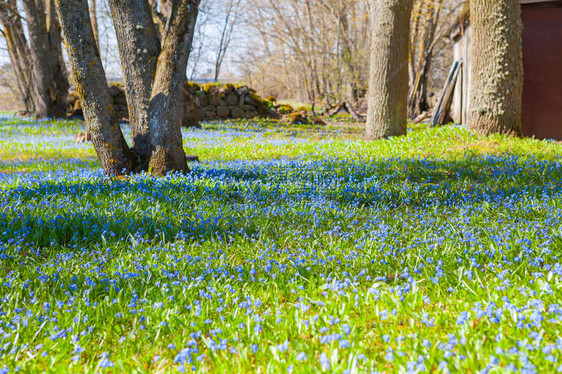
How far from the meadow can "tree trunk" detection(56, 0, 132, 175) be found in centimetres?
50

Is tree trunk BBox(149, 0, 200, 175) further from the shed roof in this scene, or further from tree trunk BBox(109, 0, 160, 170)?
the shed roof

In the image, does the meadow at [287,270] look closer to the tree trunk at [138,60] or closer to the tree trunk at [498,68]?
the tree trunk at [138,60]

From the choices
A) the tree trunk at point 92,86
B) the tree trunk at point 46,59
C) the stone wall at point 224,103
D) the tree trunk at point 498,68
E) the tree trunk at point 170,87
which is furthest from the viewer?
the stone wall at point 224,103

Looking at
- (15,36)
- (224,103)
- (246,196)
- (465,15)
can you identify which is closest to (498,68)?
(465,15)

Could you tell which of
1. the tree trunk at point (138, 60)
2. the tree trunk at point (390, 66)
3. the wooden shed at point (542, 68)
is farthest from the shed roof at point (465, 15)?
the tree trunk at point (138, 60)

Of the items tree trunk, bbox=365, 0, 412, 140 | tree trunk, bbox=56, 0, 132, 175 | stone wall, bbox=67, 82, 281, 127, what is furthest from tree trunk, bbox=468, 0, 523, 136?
stone wall, bbox=67, 82, 281, 127

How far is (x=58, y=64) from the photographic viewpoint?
19484mm

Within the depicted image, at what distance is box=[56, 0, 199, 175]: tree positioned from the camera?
6.83 meters

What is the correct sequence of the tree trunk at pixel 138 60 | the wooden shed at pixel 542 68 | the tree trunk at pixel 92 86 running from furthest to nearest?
the wooden shed at pixel 542 68, the tree trunk at pixel 138 60, the tree trunk at pixel 92 86

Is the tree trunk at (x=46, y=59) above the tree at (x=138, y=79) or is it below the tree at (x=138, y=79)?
above

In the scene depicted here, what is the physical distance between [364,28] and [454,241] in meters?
26.0

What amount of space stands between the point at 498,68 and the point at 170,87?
7056 millimetres

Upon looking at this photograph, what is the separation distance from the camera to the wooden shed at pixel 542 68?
11727 millimetres

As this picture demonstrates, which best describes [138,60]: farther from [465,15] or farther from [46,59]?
[46,59]
